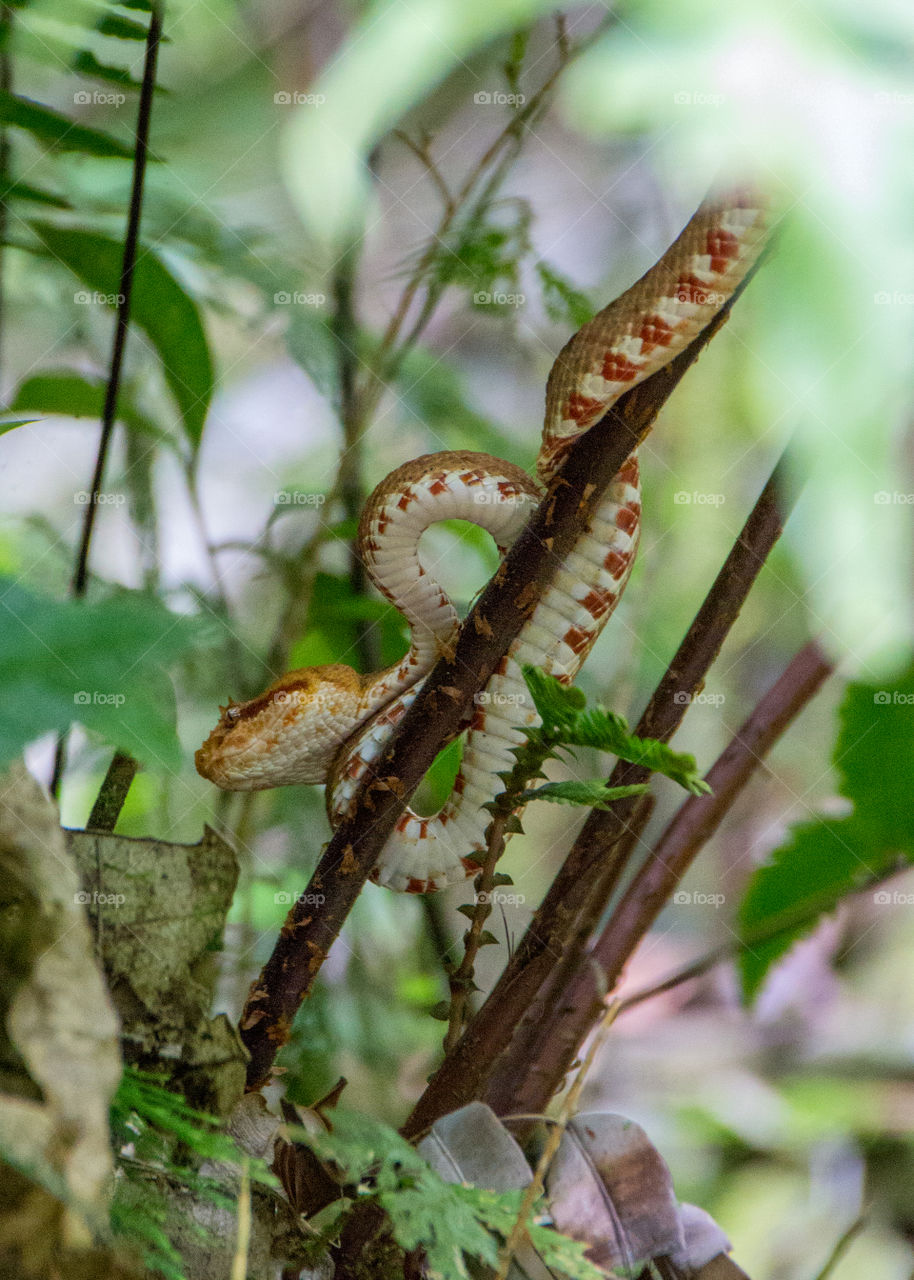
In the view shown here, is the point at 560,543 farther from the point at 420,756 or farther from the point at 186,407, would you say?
the point at 186,407

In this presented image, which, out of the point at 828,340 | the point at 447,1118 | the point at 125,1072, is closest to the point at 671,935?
the point at 828,340

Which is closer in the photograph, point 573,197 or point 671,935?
point 573,197

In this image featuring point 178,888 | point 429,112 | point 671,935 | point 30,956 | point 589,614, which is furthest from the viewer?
point 671,935

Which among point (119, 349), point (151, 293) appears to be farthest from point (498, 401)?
point (119, 349)

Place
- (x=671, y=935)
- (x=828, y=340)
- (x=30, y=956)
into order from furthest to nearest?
(x=671, y=935) < (x=828, y=340) < (x=30, y=956)

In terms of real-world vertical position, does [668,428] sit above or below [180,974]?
above

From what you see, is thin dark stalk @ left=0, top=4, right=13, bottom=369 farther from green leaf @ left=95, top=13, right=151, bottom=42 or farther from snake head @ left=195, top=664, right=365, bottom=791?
snake head @ left=195, top=664, right=365, bottom=791
